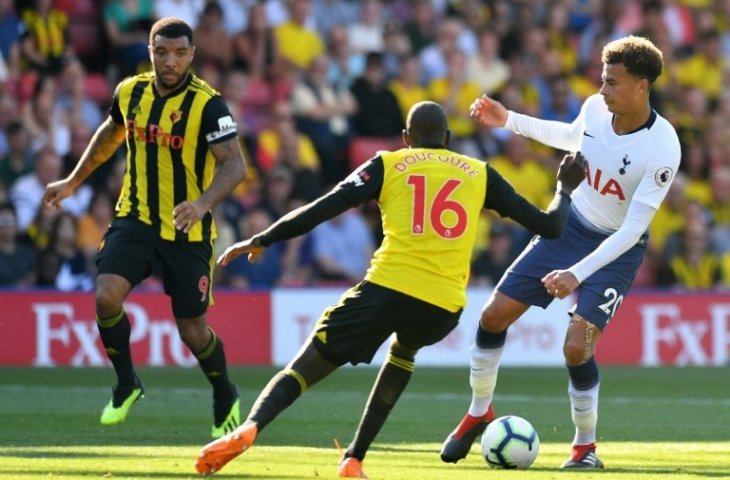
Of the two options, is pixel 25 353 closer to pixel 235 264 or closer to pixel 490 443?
pixel 235 264

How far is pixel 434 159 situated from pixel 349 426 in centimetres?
355

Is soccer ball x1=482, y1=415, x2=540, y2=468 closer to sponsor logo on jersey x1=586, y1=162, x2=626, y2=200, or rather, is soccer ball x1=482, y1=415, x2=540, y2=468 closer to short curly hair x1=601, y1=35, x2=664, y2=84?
sponsor logo on jersey x1=586, y1=162, x2=626, y2=200

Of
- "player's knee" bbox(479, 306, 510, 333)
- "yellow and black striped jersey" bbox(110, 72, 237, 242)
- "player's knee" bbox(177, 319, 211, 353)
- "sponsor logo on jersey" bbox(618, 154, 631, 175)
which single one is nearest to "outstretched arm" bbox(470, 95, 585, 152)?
"sponsor logo on jersey" bbox(618, 154, 631, 175)

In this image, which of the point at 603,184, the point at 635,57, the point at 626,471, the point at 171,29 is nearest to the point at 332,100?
the point at 171,29

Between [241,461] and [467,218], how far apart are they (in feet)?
6.32

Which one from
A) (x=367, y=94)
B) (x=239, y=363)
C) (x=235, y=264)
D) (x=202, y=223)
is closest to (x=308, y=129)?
(x=367, y=94)

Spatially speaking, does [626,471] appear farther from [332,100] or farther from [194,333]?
[332,100]

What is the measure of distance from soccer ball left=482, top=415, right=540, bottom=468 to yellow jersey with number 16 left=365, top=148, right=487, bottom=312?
1092 millimetres

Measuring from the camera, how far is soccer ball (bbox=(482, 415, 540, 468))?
8.62 meters

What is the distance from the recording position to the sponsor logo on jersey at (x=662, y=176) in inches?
348

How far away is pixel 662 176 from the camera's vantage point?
8.86 m

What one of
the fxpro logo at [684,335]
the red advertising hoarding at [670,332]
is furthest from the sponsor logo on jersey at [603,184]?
the fxpro logo at [684,335]

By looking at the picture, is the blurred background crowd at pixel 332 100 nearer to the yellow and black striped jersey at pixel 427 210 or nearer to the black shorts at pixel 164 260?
the black shorts at pixel 164 260

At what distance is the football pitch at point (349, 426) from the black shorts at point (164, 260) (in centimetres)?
88
